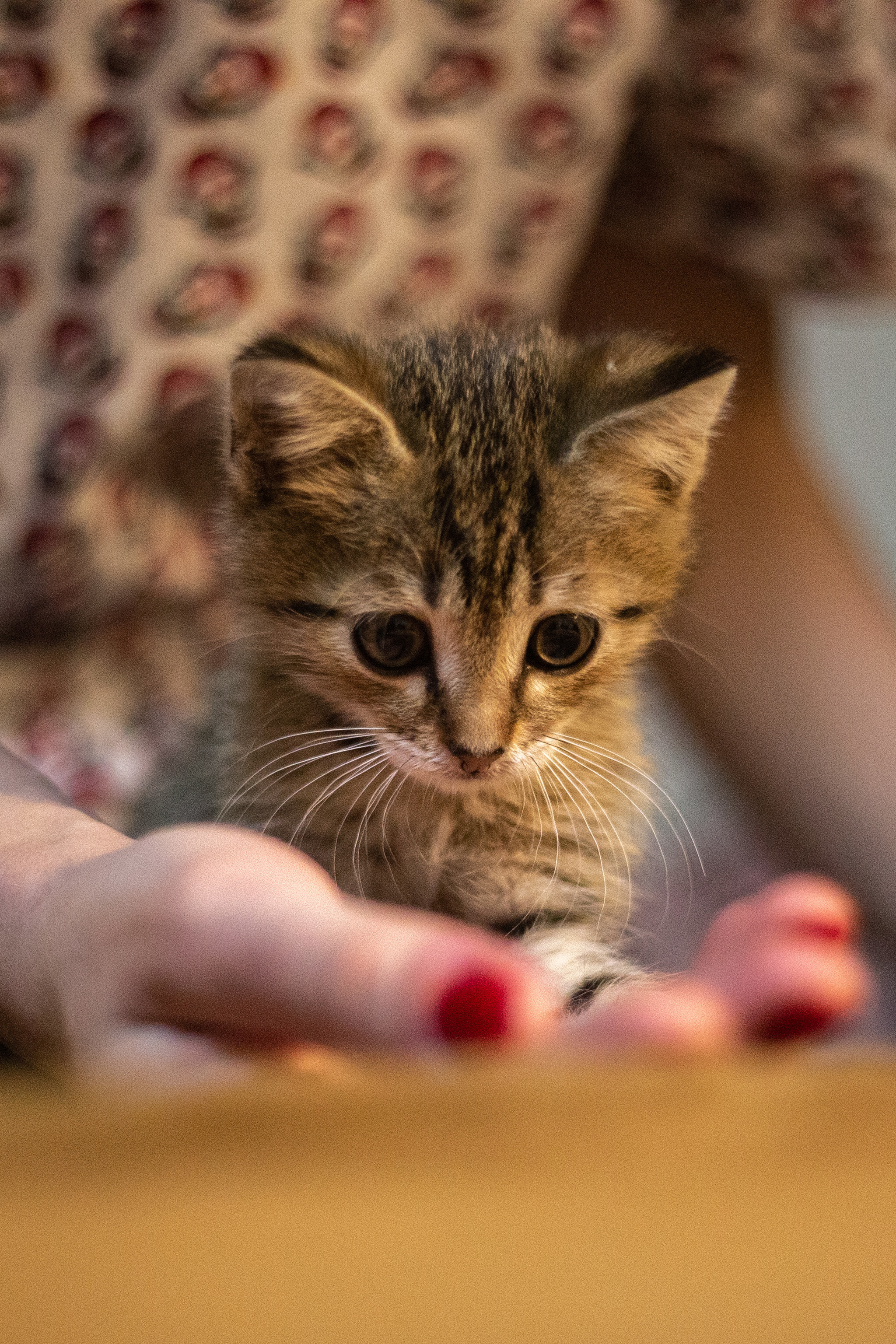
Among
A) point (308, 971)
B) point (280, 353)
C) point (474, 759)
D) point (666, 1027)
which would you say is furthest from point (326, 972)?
point (280, 353)

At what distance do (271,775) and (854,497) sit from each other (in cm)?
143

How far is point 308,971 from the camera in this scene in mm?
419

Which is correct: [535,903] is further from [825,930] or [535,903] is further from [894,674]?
[894,674]

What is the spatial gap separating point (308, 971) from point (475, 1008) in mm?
76

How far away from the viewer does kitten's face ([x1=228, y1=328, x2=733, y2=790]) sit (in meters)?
0.76

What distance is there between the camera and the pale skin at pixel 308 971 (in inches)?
15.1

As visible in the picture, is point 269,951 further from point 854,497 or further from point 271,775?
point 854,497

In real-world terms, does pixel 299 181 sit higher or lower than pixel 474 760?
higher

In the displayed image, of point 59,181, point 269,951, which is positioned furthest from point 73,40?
point 269,951

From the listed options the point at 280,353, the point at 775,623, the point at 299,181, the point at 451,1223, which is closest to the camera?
the point at 451,1223

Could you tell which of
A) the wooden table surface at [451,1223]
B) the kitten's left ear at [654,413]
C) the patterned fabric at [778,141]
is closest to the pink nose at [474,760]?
the kitten's left ear at [654,413]

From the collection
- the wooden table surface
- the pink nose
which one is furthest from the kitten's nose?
the wooden table surface

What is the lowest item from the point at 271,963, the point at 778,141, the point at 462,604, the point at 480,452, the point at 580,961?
the point at 580,961

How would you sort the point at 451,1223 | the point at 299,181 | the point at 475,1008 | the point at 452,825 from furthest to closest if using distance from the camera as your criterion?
the point at 299,181
the point at 452,825
the point at 475,1008
the point at 451,1223
